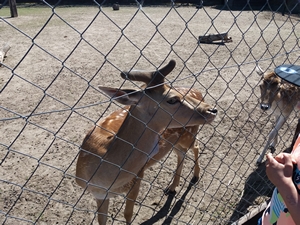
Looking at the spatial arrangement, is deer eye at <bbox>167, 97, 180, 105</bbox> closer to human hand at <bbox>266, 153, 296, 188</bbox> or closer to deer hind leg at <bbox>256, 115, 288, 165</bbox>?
human hand at <bbox>266, 153, 296, 188</bbox>

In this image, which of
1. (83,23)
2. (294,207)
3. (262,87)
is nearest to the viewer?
(294,207)

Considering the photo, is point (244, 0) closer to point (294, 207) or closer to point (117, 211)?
point (117, 211)

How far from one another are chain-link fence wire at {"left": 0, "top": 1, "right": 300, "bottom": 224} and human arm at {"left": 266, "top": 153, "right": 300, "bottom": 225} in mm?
A: 794

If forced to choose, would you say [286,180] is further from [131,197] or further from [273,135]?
[273,135]

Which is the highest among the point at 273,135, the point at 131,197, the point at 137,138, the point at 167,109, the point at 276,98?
the point at 167,109

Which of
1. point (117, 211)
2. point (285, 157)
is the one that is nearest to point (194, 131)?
point (117, 211)

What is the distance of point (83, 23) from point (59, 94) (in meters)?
7.79

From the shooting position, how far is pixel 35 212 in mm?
3174

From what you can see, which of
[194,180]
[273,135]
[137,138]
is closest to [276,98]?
[273,135]

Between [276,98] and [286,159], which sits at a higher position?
[286,159]

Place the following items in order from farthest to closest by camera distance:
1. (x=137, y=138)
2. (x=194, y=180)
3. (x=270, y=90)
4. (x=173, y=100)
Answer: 1. (x=270, y=90)
2. (x=194, y=180)
3. (x=137, y=138)
4. (x=173, y=100)

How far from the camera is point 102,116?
266 cm

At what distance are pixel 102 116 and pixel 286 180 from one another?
5.42 feet

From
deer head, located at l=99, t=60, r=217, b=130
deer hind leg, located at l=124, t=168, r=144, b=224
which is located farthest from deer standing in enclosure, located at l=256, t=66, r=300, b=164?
deer hind leg, located at l=124, t=168, r=144, b=224
